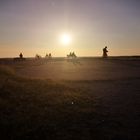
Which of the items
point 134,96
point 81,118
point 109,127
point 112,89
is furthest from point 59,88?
point 109,127

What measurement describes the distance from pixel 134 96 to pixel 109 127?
5.07 m

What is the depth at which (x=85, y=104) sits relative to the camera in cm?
1191

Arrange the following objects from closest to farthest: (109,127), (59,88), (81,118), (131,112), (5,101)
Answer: (109,127), (81,118), (131,112), (5,101), (59,88)

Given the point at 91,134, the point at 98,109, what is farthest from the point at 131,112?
the point at 91,134

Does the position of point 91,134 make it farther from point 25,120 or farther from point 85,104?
point 85,104

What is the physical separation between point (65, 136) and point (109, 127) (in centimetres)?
154

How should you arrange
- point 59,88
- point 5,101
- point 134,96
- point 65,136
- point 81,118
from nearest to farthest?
1. point 65,136
2. point 81,118
3. point 5,101
4. point 134,96
5. point 59,88

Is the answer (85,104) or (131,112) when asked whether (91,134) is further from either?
(85,104)

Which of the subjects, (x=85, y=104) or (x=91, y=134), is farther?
(x=85, y=104)

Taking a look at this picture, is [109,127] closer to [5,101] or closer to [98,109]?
[98,109]

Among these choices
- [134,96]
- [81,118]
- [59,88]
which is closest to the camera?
[81,118]

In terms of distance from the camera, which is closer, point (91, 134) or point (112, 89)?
point (91, 134)

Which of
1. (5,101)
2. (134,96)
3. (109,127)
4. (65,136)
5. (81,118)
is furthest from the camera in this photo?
(134,96)

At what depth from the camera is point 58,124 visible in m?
9.30
